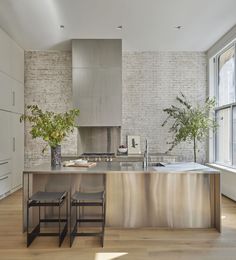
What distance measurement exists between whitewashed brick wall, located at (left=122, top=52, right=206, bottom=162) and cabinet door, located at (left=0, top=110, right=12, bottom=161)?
2.73m

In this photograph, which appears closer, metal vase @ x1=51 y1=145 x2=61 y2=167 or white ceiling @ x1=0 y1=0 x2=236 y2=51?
metal vase @ x1=51 y1=145 x2=61 y2=167

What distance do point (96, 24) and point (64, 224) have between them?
3778mm

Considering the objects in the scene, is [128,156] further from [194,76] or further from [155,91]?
[194,76]

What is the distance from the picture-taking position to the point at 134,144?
6785mm

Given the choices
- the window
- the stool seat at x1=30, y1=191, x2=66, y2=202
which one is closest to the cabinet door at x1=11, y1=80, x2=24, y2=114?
the stool seat at x1=30, y1=191, x2=66, y2=202

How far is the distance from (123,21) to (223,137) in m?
3.50

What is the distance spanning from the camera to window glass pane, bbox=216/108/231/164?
6129 mm

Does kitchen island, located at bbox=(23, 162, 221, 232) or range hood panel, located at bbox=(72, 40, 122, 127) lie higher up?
range hood panel, located at bbox=(72, 40, 122, 127)

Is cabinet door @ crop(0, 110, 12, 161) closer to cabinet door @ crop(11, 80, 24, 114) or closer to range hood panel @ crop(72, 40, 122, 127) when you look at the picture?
cabinet door @ crop(11, 80, 24, 114)

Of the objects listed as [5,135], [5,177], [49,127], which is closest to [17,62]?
[5,135]

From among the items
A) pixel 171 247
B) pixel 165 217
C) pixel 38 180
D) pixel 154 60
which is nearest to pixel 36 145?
pixel 38 180

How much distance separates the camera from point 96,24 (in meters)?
5.38

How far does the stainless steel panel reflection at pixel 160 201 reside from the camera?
12.4ft

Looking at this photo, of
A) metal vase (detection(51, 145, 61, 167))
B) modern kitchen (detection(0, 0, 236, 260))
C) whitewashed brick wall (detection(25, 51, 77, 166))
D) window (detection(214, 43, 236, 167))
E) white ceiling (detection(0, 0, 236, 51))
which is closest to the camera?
modern kitchen (detection(0, 0, 236, 260))
